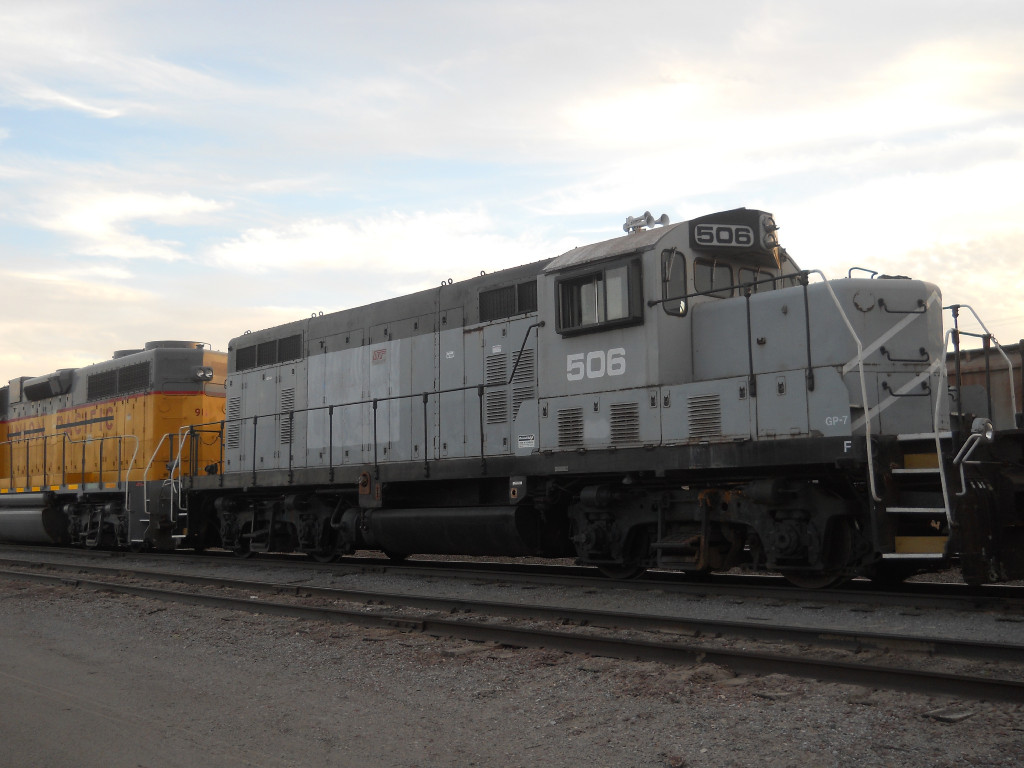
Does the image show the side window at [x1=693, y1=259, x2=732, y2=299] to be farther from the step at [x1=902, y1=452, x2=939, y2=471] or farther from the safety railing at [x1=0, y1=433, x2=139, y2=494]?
the safety railing at [x1=0, y1=433, x2=139, y2=494]

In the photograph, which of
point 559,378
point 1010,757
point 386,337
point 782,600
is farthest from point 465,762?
point 386,337

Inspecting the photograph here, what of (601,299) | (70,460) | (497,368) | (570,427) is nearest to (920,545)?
(570,427)

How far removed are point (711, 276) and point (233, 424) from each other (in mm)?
8843

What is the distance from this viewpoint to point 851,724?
14.2ft

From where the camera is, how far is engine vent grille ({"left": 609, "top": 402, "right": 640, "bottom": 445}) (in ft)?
29.7

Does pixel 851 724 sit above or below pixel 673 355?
below

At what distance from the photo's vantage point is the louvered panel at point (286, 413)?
45.3 feet

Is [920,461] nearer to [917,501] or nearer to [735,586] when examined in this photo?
[917,501]

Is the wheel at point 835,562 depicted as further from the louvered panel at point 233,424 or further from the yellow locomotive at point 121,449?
the yellow locomotive at point 121,449

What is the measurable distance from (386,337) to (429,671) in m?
7.30

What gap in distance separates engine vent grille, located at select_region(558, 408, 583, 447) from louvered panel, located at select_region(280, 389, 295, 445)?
5.57 m

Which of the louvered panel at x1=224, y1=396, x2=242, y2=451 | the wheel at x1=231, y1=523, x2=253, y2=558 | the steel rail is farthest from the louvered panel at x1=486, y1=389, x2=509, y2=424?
the louvered panel at x1=224, y1=396, x2=242, y2=451

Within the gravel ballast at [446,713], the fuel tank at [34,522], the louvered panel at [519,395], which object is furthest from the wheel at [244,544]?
the gravel ballast at [446,713]

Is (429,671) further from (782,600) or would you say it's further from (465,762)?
(782,600)
